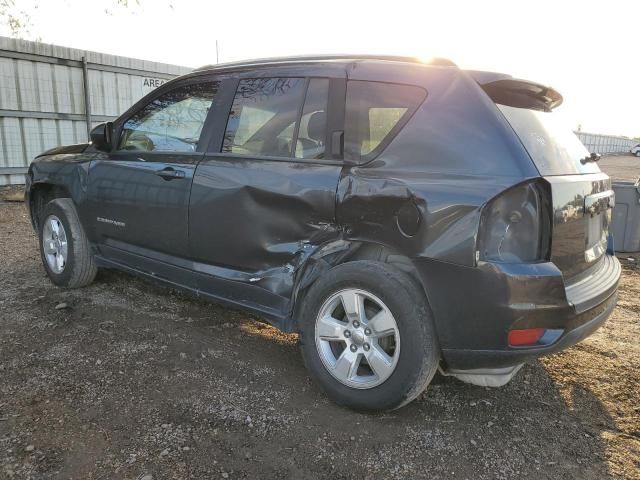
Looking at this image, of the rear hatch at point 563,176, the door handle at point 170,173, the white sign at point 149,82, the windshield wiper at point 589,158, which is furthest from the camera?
the white sign at point 149,82

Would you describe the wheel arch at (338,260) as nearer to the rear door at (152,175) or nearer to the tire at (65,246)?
the rear door at (152,175)

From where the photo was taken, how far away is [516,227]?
223cm

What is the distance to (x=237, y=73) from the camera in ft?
10.9

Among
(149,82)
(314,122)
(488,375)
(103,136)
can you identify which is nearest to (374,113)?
(314,122)

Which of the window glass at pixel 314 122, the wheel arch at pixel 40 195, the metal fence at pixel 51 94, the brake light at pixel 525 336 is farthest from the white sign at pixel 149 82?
the brake light at pixel 525 336

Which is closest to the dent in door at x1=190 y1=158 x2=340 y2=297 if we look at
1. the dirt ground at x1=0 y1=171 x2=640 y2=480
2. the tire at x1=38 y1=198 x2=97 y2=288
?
Answer: the dirt ground at x1=0 y1=171 x2=640 y2=480

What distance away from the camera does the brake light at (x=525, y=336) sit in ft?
7.28

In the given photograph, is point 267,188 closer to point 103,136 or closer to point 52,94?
point 103,136

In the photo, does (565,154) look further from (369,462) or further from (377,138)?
(369,462)

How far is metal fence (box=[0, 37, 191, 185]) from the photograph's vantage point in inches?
369

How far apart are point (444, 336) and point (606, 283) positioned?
98 centimetres

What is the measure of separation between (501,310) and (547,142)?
0.93 meters

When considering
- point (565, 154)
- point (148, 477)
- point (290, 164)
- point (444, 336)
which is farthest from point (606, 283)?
point (148, 477)

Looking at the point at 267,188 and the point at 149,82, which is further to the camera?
the point at 149,82
